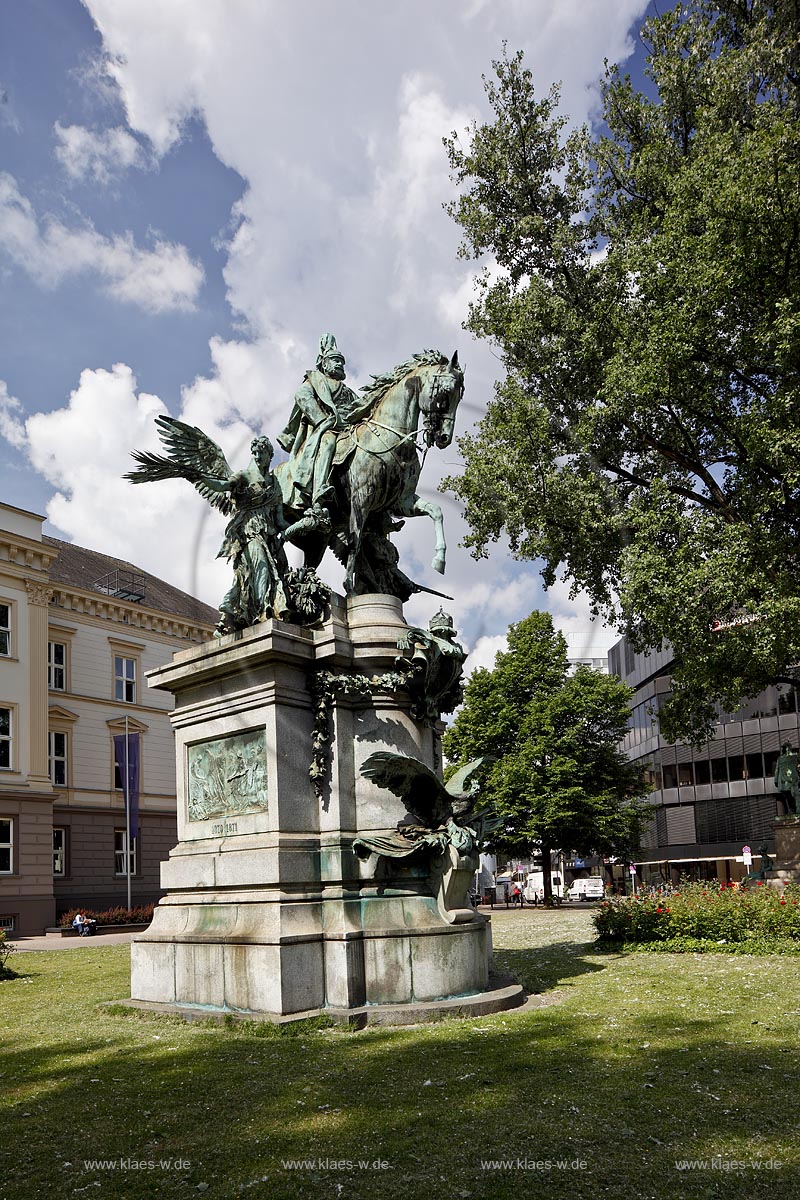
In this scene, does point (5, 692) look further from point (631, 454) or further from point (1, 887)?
point (631, 454)

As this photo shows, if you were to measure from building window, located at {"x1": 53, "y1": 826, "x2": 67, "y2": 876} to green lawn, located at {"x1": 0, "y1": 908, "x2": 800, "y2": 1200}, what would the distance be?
27.4m

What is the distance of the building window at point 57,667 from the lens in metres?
37.4

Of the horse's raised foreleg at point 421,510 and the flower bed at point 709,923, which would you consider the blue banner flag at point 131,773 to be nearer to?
the flower bed at point 709,923

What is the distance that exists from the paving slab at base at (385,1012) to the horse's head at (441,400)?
621 centimetres

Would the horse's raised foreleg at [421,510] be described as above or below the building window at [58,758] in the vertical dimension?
above

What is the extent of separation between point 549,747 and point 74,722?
19987 mm

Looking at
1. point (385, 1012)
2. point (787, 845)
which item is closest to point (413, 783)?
point (385, 1012)

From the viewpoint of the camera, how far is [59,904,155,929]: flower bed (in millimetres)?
32562

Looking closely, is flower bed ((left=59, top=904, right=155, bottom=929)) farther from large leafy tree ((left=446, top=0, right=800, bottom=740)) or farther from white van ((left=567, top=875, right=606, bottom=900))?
white van ((left=567, top=875, right=606, bottom=900))

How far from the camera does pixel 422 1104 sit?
6.32 m

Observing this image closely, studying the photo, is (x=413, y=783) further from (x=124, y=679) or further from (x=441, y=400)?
(x=124, y=679)

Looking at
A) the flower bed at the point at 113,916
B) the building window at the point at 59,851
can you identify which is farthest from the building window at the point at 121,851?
the flower bed at the point at 113,916

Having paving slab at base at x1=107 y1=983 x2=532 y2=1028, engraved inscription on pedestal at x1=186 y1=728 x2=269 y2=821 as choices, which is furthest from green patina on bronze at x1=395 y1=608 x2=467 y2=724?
paving slab at base at x1=107 y1=983 x2=532 y2=1028

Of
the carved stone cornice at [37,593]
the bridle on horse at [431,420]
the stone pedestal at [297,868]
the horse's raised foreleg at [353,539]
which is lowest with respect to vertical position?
the stone pedestal at [297,868]
